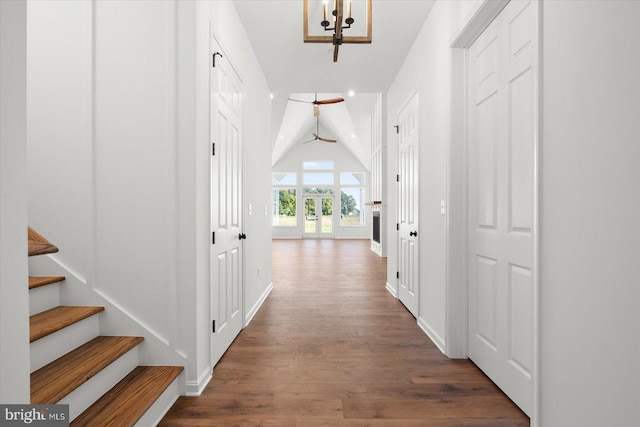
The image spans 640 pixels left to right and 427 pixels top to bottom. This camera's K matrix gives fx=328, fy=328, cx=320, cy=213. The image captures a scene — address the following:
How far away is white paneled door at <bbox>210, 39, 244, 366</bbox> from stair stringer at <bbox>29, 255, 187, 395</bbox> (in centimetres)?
33

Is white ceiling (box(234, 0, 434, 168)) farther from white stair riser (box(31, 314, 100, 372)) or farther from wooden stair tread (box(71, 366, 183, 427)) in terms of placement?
wooden stair tread (box(71, 366, 183, 427))

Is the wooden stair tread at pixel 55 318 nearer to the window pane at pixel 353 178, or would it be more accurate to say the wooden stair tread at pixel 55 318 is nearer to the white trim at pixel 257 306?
the white trim at pixel 257 306

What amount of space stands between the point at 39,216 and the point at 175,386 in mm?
1311

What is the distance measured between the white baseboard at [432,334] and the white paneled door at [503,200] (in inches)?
9.0

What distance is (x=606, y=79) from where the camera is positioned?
1.13 m

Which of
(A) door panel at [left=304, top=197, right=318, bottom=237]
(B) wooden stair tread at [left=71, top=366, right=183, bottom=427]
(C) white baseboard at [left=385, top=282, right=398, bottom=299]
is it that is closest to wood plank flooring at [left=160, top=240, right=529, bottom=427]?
(B) wooden stair tread at [left=71, top=366, right=183, bottom=427]

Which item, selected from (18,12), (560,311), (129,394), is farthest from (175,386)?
(560,311)

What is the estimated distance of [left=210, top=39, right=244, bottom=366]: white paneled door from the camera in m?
2.31

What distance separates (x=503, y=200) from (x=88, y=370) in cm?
239

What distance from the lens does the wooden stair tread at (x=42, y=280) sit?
1.77m

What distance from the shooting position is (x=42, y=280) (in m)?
1.85

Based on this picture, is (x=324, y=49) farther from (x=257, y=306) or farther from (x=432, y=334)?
(x=432, y=334)

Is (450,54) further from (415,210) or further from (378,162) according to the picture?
(378,162)

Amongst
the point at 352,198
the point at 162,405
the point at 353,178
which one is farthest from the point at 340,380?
the point at 353,178
